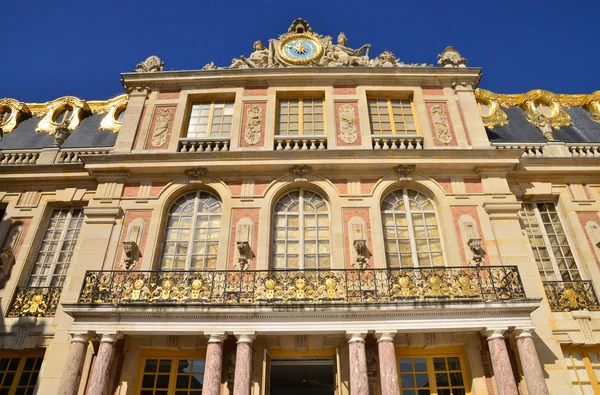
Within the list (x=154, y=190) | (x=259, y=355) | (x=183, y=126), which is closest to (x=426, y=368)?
(x=259, y=355)

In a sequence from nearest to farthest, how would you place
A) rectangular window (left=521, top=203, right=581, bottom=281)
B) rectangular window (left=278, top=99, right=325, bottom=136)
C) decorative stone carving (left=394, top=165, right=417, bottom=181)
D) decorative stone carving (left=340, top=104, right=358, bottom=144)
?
1. rectangular window (left=521, top=203, right=581, bottom=281)
2. decorative stone carving (left=394, top=165, right=417, bottom=181)
3. decorative stone carving (left=340, top=104, right=358, bottom=144)
4. rectangular window (left=278, top=99, right=325, bottom=136)

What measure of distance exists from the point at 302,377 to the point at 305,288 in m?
4.78

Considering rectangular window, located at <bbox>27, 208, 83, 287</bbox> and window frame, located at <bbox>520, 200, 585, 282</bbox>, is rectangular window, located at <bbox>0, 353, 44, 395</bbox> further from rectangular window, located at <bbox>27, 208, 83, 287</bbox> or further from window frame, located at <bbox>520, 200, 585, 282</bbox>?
window frame, located at <bbox>520, 200, 585, 282</bbox>

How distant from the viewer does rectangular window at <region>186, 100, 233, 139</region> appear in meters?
13.0

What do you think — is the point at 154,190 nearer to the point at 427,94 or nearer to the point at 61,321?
the point at 61,321

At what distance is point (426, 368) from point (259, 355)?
143 inches

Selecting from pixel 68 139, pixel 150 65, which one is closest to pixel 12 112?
pixel 68 139

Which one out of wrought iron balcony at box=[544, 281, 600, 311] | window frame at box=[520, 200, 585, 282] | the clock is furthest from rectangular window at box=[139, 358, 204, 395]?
the clock

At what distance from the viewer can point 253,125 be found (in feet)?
41.8

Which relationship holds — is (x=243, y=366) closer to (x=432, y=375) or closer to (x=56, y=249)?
(x=432, y=375)

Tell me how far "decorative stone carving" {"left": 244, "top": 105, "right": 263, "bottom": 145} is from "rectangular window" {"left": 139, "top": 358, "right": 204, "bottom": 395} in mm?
6107

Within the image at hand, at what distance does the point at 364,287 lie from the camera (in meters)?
9.47

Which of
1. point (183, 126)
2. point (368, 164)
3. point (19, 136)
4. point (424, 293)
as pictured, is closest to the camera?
point (424, 293)

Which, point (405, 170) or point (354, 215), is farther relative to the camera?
point (405, 170)
